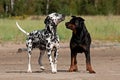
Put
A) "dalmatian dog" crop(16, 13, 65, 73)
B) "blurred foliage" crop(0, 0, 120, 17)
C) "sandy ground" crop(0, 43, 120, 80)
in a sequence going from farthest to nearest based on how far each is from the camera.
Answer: "blurred foliage" crop(0, 0, 120, 17)
"dalmatian dog" crop(16, 13, 65, 73)
"sandy ground" crop(0, 43, 120, 80)

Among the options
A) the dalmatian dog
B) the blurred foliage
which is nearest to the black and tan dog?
the dalmatian dog

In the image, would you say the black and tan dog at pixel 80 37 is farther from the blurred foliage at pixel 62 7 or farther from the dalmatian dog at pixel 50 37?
the blurred foliage at pixel 62 7

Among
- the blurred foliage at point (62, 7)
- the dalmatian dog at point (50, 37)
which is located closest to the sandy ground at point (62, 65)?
the dalmatian dog at point (50, 37)

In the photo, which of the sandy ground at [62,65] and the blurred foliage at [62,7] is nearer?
the sandy ground at [62,65]

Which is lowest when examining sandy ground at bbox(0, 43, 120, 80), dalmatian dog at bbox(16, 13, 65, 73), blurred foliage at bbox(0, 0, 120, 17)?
blurred foliage at bbox(0, 0, 120, 17)

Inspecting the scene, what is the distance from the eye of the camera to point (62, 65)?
722 inches

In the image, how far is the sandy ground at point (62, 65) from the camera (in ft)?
45.4

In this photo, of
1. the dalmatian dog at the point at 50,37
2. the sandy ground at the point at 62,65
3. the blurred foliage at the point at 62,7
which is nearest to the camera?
the sandy ground at the point at 62,65

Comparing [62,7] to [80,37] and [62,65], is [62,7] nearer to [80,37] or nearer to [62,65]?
[62,65]

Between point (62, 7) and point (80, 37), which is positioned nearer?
point (80, 37)

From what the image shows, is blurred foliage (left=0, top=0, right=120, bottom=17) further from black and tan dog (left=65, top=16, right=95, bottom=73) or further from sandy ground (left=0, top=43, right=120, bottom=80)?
black and tan dog (left=65, top=16, right=95, bottom=73)

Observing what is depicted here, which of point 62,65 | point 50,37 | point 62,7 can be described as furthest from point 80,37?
point 62,7

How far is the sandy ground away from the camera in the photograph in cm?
1383

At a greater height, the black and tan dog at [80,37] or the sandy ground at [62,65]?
the black and tan dog at [80,37]
